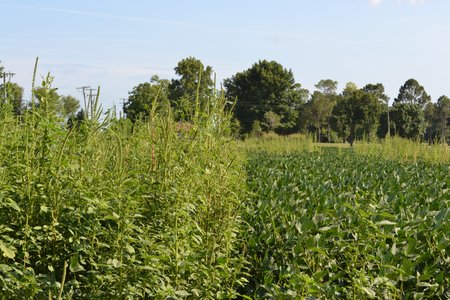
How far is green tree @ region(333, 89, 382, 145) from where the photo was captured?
57.9 m

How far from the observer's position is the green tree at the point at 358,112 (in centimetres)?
5788

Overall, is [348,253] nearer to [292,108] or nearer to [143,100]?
[143,100]

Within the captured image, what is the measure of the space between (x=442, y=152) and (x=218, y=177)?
1588 cm

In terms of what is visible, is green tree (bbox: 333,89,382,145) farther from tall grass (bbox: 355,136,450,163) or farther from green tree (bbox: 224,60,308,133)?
tall grass (bbox: 355,136,450,163)

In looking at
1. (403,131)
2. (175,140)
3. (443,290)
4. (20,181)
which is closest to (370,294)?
(443,290)

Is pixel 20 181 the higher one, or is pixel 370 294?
pixel 20 181

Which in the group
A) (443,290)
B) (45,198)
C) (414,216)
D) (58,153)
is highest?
(58,153)

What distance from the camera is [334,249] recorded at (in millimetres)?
4629

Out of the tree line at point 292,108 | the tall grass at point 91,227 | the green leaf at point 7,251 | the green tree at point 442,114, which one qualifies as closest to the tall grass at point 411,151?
the tall grass at point 91,227

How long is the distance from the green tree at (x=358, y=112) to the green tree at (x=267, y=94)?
18.0 feet

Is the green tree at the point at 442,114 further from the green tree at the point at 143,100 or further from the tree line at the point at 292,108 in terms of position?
the green tree at the point at 143,100

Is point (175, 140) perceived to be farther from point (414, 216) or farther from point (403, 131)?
point (403, 131)

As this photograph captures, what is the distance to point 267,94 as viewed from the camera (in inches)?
2435

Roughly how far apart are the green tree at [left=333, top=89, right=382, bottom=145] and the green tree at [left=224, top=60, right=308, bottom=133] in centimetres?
549
